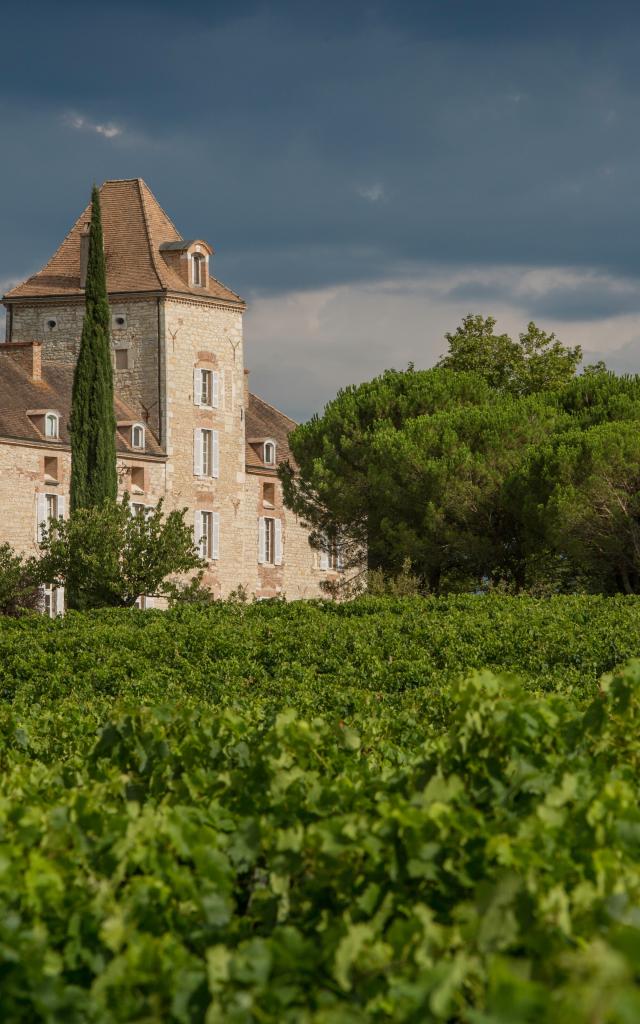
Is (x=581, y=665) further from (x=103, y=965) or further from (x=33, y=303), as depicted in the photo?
(x=33, y=303)

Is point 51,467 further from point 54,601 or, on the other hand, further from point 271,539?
point 271,539

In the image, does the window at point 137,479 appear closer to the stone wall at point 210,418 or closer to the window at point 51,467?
the stone wall at point 210,418

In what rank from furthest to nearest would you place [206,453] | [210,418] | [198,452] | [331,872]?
[206,453], [210,418], [198,452], [331,872]

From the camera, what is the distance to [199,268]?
57344 mm

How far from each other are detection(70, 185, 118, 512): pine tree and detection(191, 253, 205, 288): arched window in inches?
482

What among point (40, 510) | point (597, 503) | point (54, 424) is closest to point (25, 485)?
point (40, 510)

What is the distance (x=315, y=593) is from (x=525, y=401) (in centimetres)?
1967

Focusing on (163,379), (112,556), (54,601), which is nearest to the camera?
(112,556)

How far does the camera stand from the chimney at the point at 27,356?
55031mm

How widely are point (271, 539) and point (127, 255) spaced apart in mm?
13029

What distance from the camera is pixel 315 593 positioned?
61312mm

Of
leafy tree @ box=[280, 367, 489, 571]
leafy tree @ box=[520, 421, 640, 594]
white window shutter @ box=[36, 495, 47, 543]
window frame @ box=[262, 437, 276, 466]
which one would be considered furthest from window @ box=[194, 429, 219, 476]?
leafy tree @ box=[520, 421, 640, 594]

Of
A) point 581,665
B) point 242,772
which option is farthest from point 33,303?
point 242,772

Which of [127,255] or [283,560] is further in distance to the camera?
[283,560]
